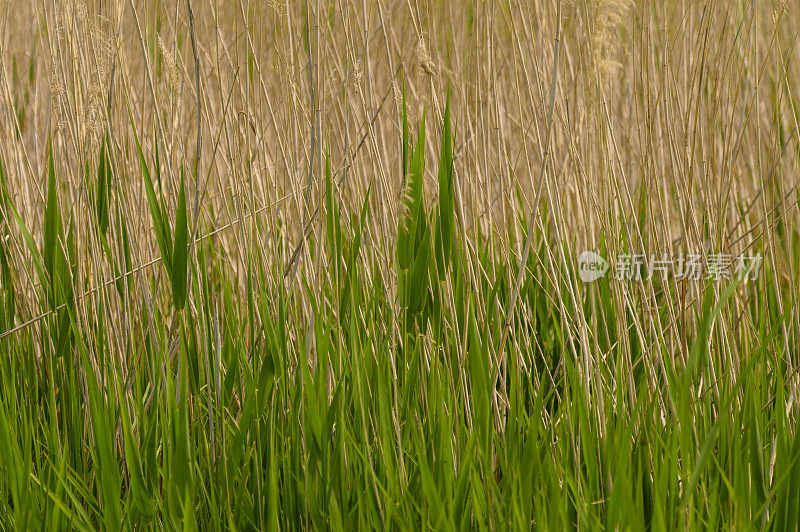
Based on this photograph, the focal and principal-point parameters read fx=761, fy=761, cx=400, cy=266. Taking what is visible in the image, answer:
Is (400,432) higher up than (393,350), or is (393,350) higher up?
(393,350)

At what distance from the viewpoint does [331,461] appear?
103 centimetres

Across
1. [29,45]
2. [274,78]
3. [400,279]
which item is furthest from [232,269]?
[29,45]

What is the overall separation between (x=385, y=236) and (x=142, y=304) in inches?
21.6

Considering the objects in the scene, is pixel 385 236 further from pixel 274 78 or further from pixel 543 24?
pixel 274 78

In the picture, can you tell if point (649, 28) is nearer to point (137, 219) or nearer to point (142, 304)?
point (137, 219)

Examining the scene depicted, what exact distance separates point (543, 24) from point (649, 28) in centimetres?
18

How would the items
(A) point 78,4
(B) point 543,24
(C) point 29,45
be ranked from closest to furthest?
(A) point 78,4
(B) point 543,24
(C) point 29,45

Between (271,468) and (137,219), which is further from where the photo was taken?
(137,219)

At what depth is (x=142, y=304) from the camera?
55.8 inches

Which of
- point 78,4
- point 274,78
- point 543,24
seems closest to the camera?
point 78,4

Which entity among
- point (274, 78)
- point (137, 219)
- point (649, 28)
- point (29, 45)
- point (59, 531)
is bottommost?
point (59, 531)

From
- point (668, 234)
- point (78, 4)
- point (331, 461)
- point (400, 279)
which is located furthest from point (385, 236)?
point (78, 4)

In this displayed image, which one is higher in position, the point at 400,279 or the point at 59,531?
the point at 400,279

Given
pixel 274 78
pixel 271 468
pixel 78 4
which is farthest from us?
pixel 274 78
